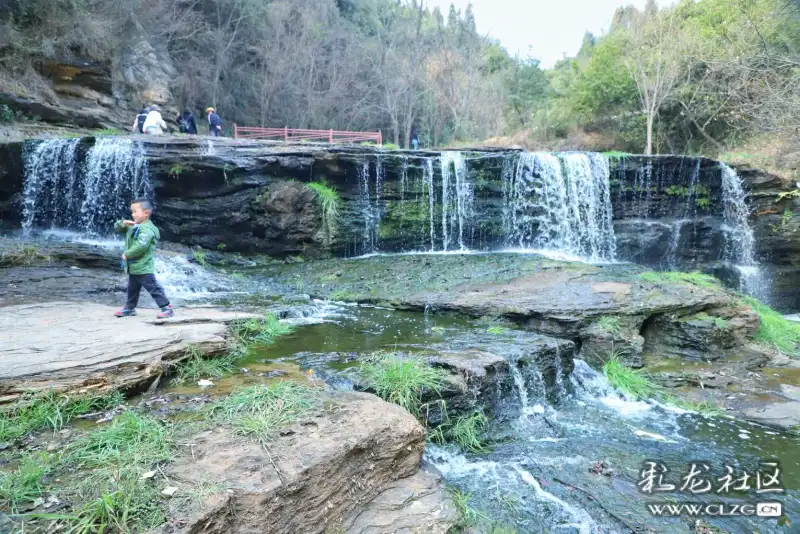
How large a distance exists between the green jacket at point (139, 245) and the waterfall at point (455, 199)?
9.13m

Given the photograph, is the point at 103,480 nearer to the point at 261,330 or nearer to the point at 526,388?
the point at 261,330

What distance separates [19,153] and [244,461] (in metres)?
11.7

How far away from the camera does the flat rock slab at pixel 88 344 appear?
3555 mm

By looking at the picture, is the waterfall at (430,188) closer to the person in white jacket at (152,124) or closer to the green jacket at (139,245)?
the person in white jacket at (152,124)

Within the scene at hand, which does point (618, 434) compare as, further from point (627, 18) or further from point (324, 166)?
point (627, 18)

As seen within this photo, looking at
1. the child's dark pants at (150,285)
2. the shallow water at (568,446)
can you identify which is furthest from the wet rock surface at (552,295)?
the child's dark pants at (150,285)

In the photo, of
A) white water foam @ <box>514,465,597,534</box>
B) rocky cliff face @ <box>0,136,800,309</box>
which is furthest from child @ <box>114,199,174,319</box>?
rocky cliff face @ <box>0,136,800,309</box>

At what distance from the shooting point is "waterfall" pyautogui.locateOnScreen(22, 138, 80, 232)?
10789mm

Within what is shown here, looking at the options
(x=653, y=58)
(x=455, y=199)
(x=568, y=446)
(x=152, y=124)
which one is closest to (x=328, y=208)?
(x=455, y=199)

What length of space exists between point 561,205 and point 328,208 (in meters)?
6.61

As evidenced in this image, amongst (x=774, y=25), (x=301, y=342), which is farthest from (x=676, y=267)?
(x=301, y=342)

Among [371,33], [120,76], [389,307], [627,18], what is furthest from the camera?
[371,33]

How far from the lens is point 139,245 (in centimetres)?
507

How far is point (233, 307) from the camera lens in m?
6.83
